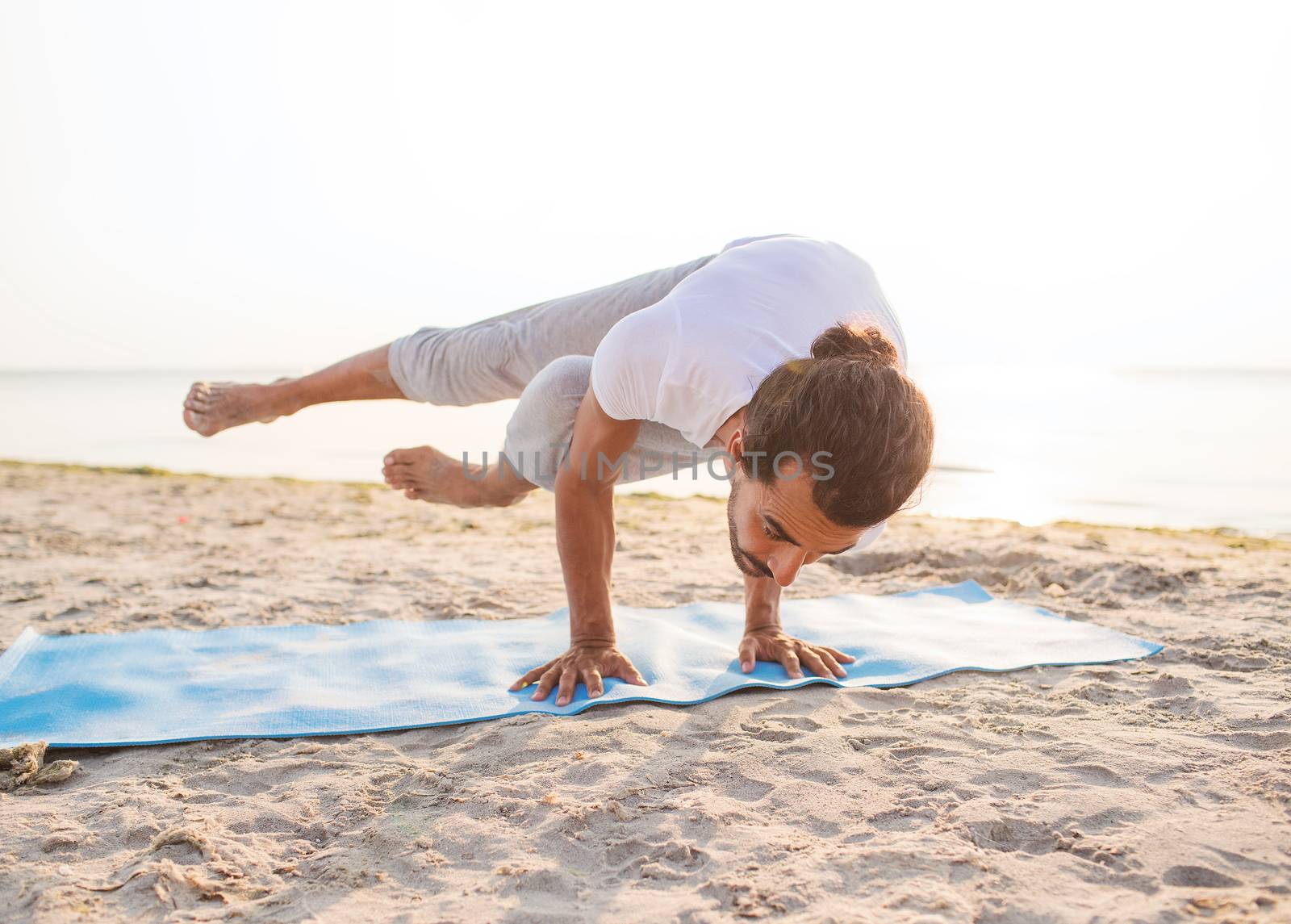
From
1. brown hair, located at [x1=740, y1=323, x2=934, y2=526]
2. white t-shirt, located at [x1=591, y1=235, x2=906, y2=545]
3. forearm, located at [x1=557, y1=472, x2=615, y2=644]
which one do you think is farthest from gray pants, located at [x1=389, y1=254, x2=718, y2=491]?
brown hair, located at [x1=740, y1=323, x2=934, y2=526]

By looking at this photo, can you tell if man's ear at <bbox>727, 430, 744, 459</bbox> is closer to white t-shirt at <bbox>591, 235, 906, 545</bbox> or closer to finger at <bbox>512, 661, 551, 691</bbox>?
white t-shirt at <bbox>591, 235, 906, 545</bbox>

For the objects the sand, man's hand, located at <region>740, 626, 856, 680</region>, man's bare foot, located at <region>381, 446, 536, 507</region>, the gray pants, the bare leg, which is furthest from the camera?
the bare leg

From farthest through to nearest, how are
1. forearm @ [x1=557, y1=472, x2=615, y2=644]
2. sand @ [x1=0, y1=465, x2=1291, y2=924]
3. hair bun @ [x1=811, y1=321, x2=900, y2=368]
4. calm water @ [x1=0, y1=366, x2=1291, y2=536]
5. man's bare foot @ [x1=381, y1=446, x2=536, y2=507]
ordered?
1. calm water @ [x1=0, y1=366, x2=1291, y2=536]
2. man's bare foot @ [x1=381, y1=446, x2=536, y2=507]
3. forearm @ [x1=557, y1=472, x2=615, y2=644]
4. hair bun @ [x1=811, y1=321, x2=900, y2=368]
5. sand @ [x1=0, y1=465, x2=1291, y2=924]

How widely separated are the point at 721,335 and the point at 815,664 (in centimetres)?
91

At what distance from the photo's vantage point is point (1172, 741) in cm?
182

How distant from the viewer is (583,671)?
7.20 ft

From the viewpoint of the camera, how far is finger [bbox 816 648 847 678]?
232 cm

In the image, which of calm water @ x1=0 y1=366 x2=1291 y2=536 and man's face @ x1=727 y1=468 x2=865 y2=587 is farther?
calm water @ x1=0 y1=366 x2=1291 y2=536

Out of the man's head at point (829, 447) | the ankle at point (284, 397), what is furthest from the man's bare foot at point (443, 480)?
the man's head at point (829, 447)

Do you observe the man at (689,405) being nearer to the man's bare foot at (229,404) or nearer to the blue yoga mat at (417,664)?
the man's bare foot at (229,404)

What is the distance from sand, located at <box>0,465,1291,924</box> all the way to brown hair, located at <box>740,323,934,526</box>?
51 cm

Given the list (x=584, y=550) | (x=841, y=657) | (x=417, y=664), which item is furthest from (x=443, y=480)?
(x=841, y=657)

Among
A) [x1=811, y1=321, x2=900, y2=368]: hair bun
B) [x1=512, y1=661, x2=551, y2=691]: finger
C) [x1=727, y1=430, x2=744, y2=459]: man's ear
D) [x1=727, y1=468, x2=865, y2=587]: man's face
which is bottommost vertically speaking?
[x1=512, y1=661, x2=551, y2=691]: finger

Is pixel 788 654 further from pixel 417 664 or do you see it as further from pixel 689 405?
pixel 417 664
